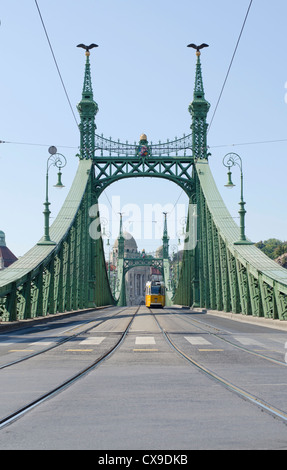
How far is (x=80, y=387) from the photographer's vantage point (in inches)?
365

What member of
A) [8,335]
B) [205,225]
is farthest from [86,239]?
[8,335]

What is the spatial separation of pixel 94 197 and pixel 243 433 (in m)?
43.2

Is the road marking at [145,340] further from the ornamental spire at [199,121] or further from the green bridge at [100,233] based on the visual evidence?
the ornamental spire at [199,121]

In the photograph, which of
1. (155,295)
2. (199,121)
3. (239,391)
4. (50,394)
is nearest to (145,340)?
(239,391)

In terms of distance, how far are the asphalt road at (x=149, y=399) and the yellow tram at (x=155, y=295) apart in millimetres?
59454

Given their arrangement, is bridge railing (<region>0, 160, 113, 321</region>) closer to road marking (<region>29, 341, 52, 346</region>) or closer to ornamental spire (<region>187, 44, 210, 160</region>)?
road marking (<region>29, 341, 52, 346</region>)

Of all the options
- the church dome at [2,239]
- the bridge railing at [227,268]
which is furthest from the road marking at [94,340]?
the church dome at [2,239]

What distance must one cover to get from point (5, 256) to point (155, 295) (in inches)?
4147

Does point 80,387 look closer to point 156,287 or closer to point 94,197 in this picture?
point 94,197

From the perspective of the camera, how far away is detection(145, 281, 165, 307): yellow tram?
248 feet

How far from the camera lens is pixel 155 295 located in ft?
249

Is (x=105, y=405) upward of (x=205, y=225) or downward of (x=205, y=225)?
downward

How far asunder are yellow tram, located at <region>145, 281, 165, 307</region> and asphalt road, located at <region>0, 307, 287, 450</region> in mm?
Answer: 59454

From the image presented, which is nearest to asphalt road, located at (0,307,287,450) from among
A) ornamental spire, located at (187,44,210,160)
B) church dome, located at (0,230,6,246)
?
ornamental spire, located at (187,44,210,160)
